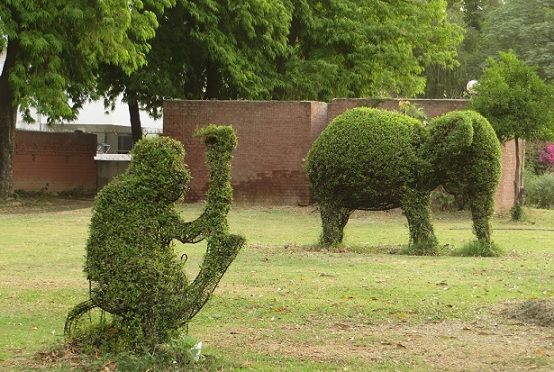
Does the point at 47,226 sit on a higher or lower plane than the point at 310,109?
lower

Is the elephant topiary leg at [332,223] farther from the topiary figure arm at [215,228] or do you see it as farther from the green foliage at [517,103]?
the topiary figure arm at [215,228]

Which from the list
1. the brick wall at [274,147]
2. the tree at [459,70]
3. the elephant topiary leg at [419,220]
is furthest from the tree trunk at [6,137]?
the tree at [459,70]

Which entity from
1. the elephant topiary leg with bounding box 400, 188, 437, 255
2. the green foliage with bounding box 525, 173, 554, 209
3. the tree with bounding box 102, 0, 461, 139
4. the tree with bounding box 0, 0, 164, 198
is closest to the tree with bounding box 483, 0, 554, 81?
the tree with bounding box 102, 0, 461, 139

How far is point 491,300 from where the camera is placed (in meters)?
11.6

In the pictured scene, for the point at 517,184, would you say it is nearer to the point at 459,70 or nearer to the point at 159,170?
the point at 159,170

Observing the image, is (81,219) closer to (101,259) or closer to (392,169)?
(392,169)

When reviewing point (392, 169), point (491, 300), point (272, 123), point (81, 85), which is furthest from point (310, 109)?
point (491, 300)

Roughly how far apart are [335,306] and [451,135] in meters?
5.84

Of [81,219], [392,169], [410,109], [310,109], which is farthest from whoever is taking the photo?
[310,109]

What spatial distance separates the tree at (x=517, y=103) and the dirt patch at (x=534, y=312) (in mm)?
13604

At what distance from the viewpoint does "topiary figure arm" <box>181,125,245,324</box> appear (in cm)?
798

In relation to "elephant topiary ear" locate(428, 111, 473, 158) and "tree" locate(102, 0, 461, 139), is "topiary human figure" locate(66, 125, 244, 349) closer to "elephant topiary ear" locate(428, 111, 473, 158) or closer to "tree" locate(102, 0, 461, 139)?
"elephant topiary ear" locate(428, 111, 473, 158)

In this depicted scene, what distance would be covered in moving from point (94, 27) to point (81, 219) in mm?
5677

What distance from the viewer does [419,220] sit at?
16.7 m
